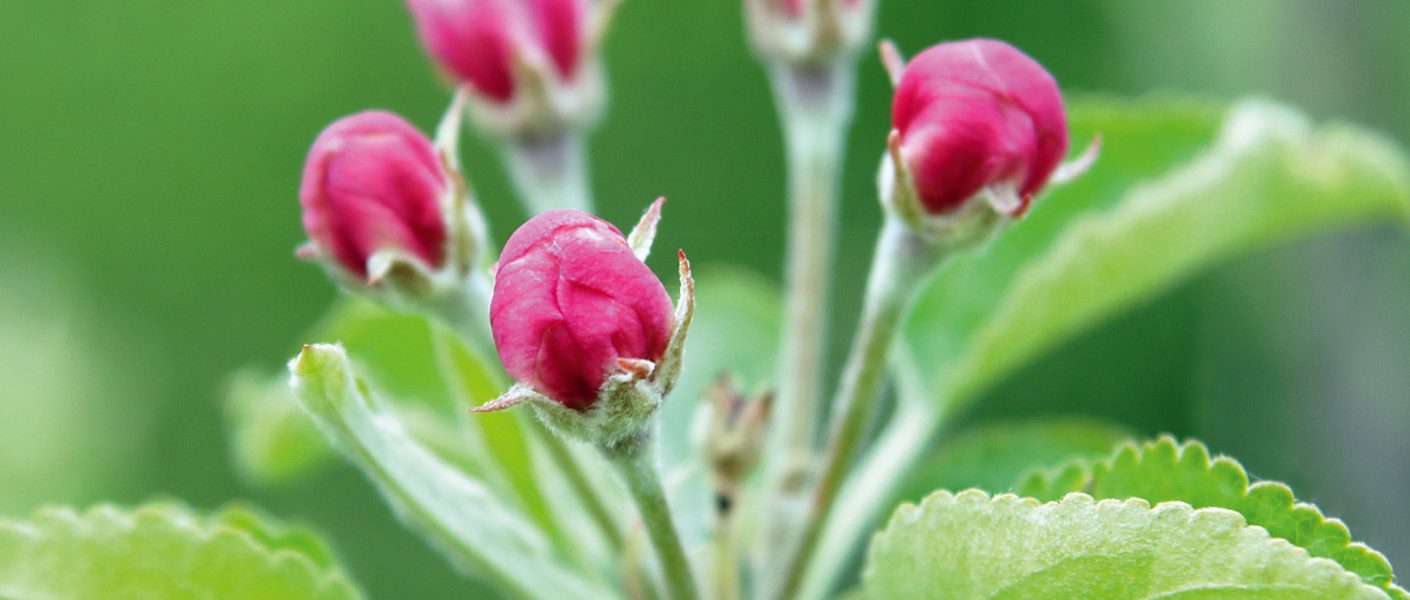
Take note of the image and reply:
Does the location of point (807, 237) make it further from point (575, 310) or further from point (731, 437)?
point (575, 310)

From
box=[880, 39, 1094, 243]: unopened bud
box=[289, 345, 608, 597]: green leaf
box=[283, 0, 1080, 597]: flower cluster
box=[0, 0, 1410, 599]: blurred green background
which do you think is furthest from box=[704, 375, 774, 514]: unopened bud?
→ box=[0, 0, 1410, 599]: blurred green background

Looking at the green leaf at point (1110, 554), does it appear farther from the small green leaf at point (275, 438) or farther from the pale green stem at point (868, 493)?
the small green leaf at point (275, 438)

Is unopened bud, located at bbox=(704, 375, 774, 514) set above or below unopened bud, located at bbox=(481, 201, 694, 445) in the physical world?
above

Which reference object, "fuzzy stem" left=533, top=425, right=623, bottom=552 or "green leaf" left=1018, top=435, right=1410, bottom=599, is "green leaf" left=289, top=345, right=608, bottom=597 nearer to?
"fuzzy stem" left=533, top=425, right=623, bottom=552

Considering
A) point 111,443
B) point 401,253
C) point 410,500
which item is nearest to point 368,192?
point 401,253

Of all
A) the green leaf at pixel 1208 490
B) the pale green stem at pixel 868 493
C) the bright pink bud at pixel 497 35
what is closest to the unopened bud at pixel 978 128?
the green leaf at pixel 1208 490

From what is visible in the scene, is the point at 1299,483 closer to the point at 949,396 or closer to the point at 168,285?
the point at 949,396

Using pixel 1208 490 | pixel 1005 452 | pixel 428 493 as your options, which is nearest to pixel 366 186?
pixel 428 493
